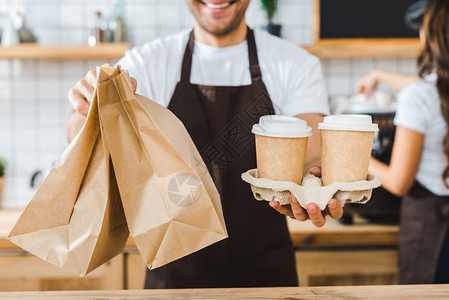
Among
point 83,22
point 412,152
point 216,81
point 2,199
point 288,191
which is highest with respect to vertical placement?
point 83,22

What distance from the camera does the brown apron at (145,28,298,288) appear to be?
4.01 ft

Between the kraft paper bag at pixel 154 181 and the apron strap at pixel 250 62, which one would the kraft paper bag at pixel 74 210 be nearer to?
the kraft paper bag at pixel 154 181

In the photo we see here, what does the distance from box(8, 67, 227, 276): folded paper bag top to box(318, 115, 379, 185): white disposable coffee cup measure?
241 millimetres

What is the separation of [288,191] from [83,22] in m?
1.91

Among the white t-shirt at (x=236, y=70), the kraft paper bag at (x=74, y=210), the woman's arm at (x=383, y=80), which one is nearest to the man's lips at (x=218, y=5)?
the white t-shirt at (x=236, y=70)

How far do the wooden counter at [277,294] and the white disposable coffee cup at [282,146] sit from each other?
206 mm

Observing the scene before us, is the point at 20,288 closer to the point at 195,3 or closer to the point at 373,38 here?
the point at 195,3

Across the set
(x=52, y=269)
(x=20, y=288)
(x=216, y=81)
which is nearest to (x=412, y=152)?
(x=216, y=81)

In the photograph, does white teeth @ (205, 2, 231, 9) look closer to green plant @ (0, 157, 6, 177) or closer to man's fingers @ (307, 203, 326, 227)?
man's fingers @ (307, 203, 326, 227)

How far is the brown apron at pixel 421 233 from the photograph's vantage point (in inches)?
61.0

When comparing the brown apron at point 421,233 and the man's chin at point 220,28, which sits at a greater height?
the man's chin at point 220,28

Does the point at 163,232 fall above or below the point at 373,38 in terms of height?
below

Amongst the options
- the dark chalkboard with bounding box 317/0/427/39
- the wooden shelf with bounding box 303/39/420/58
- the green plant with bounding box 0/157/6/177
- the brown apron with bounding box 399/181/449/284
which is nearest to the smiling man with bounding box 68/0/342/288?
the brown apron with bounding box 399/181/449/284

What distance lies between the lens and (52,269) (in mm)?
1744
